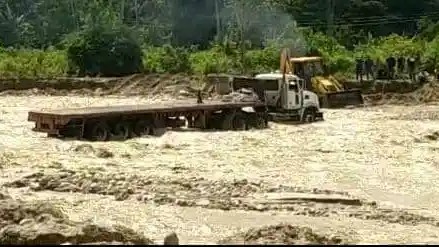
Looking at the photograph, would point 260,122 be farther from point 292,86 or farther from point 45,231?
point 45,231

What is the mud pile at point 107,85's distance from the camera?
45.3 metres

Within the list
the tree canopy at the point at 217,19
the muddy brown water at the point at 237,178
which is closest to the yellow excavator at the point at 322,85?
the muddy brown water at the point at 237,178

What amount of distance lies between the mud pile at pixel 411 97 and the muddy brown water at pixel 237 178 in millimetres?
9415

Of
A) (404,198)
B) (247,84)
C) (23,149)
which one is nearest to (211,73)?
(247,84)

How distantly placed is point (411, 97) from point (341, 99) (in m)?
4.90

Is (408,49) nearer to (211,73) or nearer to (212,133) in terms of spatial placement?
(211,73)

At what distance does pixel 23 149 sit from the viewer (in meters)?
24.7

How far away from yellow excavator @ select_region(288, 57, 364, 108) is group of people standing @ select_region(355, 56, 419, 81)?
5.07 metres

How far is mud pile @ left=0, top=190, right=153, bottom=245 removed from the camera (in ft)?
32.3

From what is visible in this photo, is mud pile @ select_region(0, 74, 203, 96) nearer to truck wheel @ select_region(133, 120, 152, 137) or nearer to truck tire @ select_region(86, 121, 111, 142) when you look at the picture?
truck wheel @ select_region(133, 120, 152, 137)

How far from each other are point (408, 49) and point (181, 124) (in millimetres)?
23836

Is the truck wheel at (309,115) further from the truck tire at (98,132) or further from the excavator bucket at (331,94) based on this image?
the truck tire at (98,132)

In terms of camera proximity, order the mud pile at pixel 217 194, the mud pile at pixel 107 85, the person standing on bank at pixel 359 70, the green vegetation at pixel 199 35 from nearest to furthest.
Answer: the mud pile at pixel 217 194 < the mud pile at pixel 107 85 < the person standing on bank at pixel 359 70 < the green vegetation at pixel 199 35

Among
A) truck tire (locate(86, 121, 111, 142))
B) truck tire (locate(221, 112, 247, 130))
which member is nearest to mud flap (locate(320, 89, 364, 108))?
truck tire (locate(221, 112, 247, 130))
